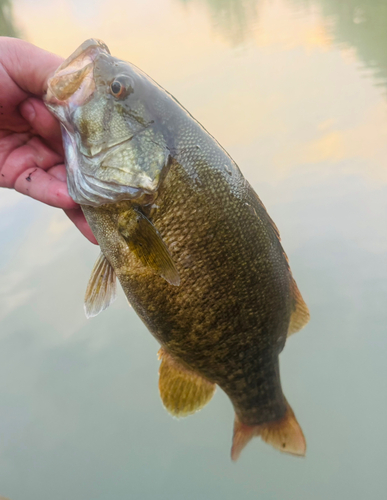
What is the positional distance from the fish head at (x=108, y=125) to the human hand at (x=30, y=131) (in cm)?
31

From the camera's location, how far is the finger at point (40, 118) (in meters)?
1.73

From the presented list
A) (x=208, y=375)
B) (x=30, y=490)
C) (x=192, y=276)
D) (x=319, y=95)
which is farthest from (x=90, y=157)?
(x=319, y=95)

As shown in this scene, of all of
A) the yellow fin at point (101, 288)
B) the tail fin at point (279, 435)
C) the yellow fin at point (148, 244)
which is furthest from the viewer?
the tail fin at point (279, 435)

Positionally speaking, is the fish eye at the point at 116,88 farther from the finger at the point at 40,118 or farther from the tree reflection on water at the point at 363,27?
the tree reflection on water at the point at 363,27

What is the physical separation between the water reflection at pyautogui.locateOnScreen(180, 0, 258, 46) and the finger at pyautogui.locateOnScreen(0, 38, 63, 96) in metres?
9.80

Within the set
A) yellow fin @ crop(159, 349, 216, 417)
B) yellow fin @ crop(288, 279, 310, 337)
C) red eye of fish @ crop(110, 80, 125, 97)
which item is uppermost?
red eye of fish @ crop(110, 80, 125, 97)

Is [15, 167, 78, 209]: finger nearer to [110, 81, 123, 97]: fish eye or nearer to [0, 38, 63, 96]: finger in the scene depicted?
[0, 38, 63, 96]: finger

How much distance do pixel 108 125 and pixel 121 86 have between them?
0.50 ft

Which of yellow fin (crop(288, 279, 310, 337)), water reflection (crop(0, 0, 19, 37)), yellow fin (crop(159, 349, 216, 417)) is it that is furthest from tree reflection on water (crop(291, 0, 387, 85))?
water reflection (crop(0, 0, 19, 37))

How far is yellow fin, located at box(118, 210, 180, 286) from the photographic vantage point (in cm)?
131

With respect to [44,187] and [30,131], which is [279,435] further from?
[30,131]

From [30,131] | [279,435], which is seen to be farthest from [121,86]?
[279,435]

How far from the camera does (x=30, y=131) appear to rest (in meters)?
1.89

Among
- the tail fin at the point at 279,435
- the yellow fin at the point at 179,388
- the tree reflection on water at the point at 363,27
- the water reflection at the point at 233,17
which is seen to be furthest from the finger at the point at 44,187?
the water reflection at the point at 233,17
